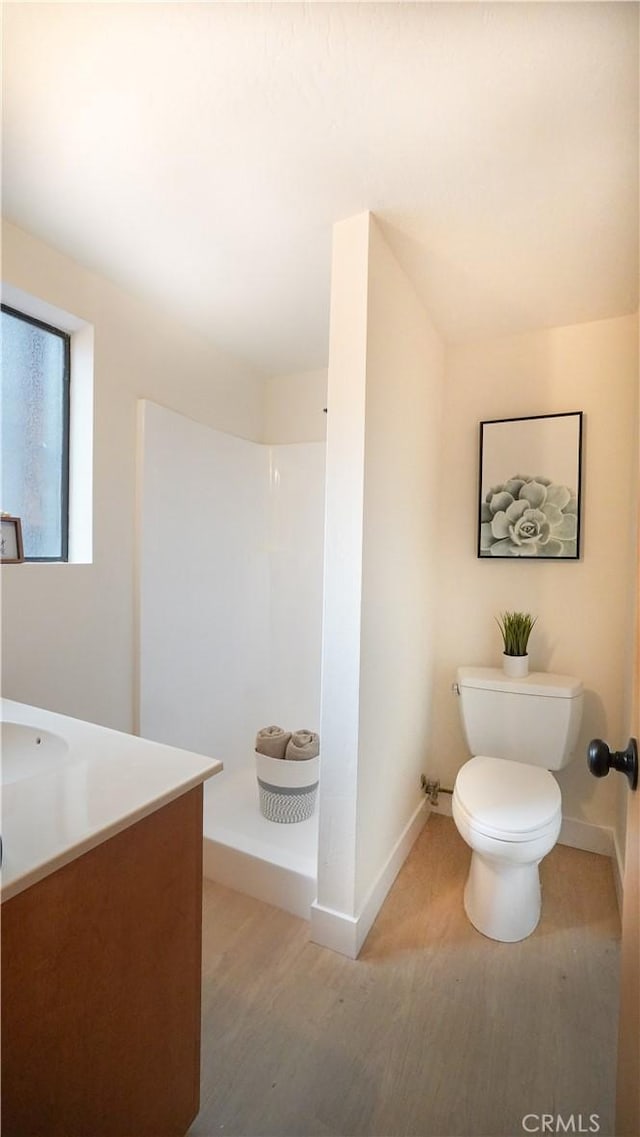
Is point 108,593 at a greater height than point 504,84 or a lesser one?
lesser

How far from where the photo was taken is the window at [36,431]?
1540 mm

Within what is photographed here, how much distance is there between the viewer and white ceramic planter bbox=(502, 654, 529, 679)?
1.94 metres

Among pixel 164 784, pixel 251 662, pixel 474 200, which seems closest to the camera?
pixel 164 784

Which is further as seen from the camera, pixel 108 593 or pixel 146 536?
pixel 146 536

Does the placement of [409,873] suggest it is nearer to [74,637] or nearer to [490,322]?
[74,637]

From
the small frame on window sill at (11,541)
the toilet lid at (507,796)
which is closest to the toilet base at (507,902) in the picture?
the toilet lid at (507,796)

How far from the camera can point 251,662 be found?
98.8 inches

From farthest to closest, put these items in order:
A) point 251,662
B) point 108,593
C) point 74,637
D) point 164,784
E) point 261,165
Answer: point 251,662 → point 108,593 → point 74,637 → point 261,165 → point 164,784

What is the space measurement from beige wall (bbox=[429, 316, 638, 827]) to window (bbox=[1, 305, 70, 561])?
1.65 meters

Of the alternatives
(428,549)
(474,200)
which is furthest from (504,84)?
(428,549)

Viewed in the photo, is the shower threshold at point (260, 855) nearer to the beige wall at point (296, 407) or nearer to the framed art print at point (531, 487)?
the framed art print at point (531, 487)

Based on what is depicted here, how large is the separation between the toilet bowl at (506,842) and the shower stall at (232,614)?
56 centimetres

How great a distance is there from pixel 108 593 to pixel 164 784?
1.12m

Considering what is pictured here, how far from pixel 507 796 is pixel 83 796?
4.40 feet
